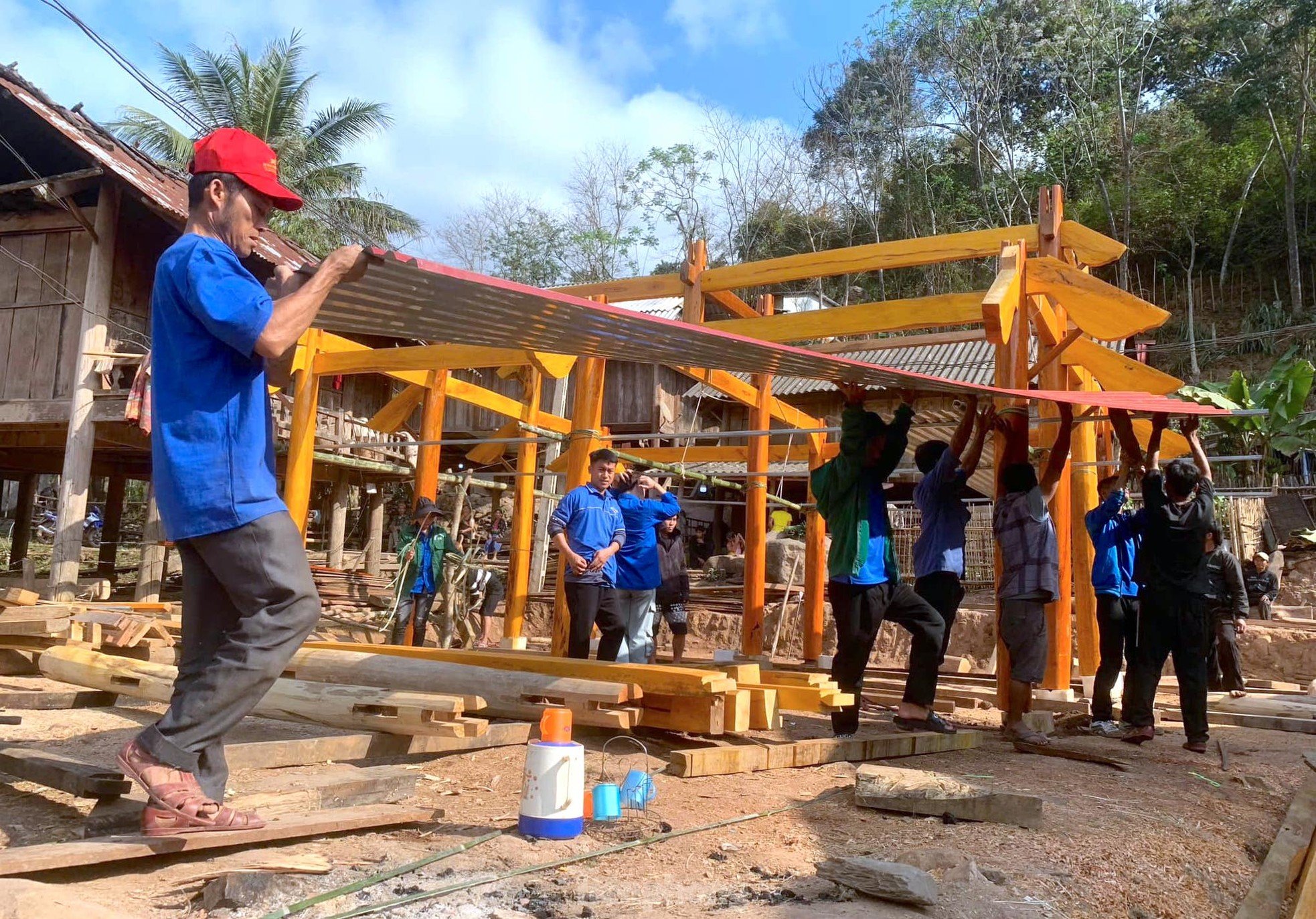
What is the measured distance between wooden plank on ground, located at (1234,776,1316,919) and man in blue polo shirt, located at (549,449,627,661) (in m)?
3.77

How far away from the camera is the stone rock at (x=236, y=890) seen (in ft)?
7.45

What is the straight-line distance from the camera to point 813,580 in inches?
361

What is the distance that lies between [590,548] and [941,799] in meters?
3.22

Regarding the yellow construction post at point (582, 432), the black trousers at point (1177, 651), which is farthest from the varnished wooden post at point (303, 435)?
the black trousers at point (1177, 651)

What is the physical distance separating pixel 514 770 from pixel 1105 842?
7.32 ft

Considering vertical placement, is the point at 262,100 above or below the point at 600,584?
above

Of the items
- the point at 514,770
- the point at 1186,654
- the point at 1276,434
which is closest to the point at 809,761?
the point at 514,770

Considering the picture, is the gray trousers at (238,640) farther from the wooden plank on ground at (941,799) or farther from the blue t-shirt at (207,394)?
the wooden plank on ground at (941,799)

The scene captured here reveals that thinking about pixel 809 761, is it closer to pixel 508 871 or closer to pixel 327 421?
pixel 508 871

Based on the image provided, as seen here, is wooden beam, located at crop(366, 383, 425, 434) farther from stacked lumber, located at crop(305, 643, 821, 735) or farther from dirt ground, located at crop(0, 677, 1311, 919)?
stacked lumber, located at crop(305, 643, 821, 735)

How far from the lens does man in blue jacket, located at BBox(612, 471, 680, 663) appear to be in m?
7.43

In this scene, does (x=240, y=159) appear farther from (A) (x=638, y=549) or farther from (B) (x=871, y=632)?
(A) (x=638, y=549)

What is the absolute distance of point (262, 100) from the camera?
23.6m

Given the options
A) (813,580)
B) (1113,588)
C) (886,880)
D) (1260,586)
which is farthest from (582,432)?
(1260,586)
